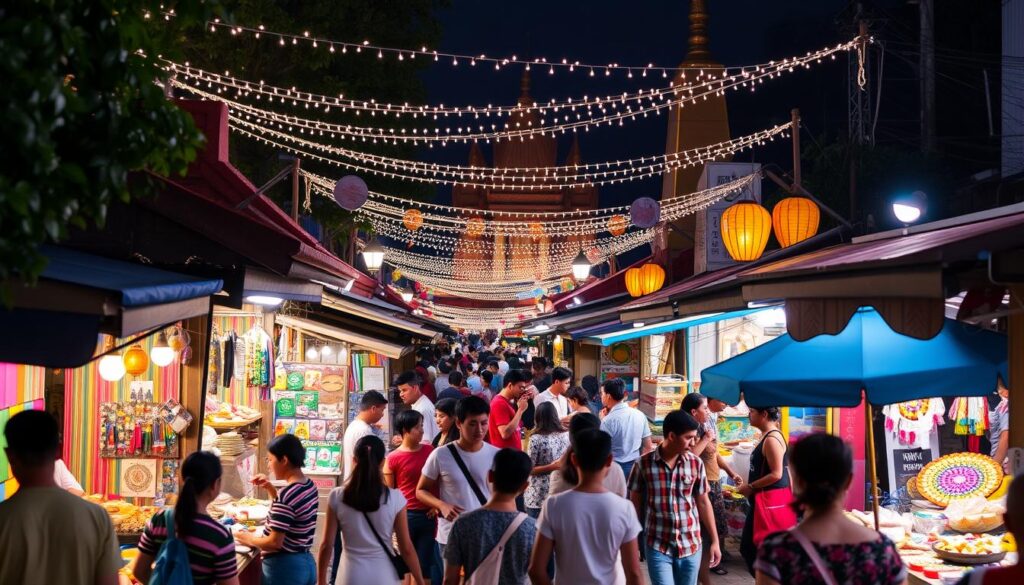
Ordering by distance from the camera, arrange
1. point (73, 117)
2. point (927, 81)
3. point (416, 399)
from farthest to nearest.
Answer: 1. point (927, 81)
2. point (416, 399)
3. point (73, 117)

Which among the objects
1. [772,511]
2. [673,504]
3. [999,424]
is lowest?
[772,511]

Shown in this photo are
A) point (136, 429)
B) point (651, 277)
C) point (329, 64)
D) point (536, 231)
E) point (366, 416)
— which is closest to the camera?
point (136, 429)

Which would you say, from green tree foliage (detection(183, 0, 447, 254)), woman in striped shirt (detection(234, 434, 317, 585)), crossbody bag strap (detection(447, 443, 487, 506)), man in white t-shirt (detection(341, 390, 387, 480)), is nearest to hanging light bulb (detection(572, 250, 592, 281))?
green tree foliage (detection(183, 0, 447, 254))

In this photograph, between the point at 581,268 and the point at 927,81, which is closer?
the point at 927,81

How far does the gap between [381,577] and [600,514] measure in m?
1.47

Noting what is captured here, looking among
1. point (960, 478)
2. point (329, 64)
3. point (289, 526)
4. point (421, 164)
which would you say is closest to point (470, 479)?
point (289, 526)

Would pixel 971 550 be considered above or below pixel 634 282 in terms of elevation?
below

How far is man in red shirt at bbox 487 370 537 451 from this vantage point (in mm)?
9781

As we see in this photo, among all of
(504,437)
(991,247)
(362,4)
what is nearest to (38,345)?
(991,247)

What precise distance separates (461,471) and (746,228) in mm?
8063

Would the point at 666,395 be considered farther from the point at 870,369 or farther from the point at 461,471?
the point at 870,369

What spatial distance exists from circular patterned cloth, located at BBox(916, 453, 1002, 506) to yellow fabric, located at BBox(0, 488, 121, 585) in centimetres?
655

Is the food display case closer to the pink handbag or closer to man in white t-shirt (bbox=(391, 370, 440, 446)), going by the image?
man in white t-shirt (bbox=(391, 370, 440, 446))

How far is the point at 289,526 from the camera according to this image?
20.0 feet
